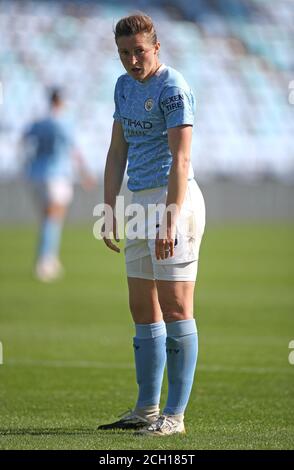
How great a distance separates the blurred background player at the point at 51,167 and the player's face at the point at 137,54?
10.0 m

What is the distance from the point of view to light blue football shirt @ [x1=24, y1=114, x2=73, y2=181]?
1548 cm

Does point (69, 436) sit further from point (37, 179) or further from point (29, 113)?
point (29, 113)

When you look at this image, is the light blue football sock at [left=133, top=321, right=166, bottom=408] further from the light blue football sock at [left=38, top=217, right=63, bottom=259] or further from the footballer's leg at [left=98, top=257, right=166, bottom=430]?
the light blue football sock at [left=38, top=217, right=63, bottom=259]

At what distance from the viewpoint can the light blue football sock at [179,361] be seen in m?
5.24

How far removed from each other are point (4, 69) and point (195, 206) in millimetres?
24721

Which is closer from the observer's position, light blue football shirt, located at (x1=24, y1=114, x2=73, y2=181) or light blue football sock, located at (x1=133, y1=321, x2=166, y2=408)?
light blue football sock, located at (x1=133, y1=321, x2=166, y2=408)

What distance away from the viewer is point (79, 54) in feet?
104

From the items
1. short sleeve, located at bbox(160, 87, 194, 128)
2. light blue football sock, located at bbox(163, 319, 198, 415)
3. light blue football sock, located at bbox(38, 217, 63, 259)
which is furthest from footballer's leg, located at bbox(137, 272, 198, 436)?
light blue football sock, located at bbox(38, 217, 63, 259)

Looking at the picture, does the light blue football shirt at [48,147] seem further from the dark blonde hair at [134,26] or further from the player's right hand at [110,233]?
the dark blonde hair at [134,26]

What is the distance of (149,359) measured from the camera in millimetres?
5492

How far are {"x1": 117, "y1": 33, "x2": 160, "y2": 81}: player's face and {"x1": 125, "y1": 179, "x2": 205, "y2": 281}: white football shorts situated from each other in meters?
0.60

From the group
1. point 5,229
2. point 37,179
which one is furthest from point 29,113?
point 37,179

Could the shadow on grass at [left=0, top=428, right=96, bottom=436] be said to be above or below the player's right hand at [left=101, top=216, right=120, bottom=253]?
below

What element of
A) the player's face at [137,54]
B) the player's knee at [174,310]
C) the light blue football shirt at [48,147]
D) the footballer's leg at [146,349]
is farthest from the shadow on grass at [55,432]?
the light blue football shirt at [48,147]
